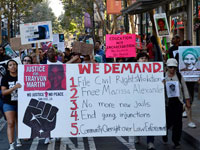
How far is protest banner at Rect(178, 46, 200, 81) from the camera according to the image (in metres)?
10.4

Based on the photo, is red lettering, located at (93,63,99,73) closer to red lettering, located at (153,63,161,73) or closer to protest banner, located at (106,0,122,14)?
red lettering, located at (153,63,161,73)

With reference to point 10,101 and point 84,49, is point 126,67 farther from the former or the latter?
point 84,49

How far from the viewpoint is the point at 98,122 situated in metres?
7.75

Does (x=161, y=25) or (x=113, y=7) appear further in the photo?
(x=113, y=7)

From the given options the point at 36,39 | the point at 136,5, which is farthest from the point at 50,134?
the point at 136,5

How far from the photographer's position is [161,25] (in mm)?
14375

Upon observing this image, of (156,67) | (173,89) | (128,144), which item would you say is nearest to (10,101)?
(128,144)

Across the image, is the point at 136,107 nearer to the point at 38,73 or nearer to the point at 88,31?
the point at 38,73

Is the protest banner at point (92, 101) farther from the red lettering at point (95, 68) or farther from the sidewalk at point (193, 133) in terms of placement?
the sidewalk at point (193, 133)

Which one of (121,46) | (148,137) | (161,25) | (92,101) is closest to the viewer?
(92,101)

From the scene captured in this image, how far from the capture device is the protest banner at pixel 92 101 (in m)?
7.72

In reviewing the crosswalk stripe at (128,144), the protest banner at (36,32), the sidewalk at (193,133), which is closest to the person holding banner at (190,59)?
the sidewalk at (193,133)

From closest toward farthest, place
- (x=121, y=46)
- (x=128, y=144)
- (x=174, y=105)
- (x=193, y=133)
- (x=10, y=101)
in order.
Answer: (x=10, y=101) < (x=174, y=105) < (x=128, y=144) < (x=193, y=133) < (x=121, y=46)

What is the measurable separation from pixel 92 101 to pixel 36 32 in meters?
5.83
